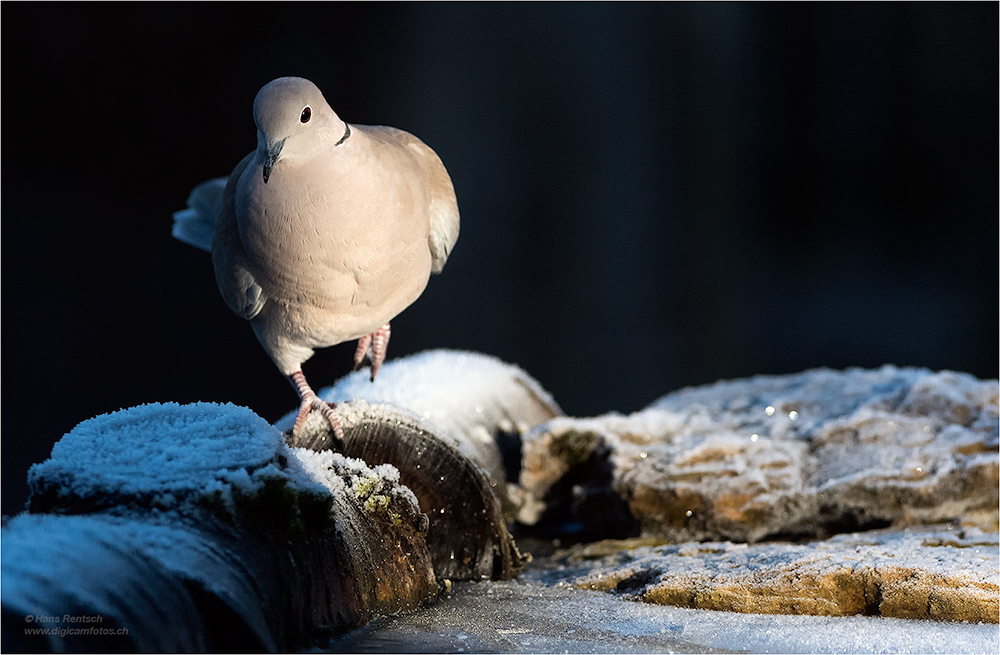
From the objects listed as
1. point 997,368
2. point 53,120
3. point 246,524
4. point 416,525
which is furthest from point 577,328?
point 246,524

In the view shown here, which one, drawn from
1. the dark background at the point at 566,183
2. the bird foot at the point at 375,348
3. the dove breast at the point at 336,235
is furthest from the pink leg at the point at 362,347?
the dark background at the point at 566,183

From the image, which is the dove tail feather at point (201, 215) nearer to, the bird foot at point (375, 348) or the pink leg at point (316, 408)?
the bird foot at point (375, 348)

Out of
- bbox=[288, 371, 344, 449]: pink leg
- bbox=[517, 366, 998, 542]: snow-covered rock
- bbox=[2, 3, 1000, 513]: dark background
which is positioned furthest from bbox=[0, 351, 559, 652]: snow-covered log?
bbox=[2, 3, 1000, 513]: dark background

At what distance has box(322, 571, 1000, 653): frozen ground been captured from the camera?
1945 mm

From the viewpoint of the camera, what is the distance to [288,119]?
216 centimetres

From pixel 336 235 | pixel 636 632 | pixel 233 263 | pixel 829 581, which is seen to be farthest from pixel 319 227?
pixel 829 581

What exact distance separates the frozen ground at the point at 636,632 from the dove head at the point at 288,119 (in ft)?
3.91

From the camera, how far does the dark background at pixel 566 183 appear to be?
6.16 m

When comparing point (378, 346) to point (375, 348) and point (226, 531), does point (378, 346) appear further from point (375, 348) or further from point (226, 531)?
point (226, 531)

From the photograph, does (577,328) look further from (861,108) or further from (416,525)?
(416,525)

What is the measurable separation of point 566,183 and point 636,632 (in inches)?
233

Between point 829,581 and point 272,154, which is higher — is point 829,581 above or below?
below

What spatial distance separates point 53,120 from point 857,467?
18.1ft

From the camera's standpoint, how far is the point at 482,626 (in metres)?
2.12
